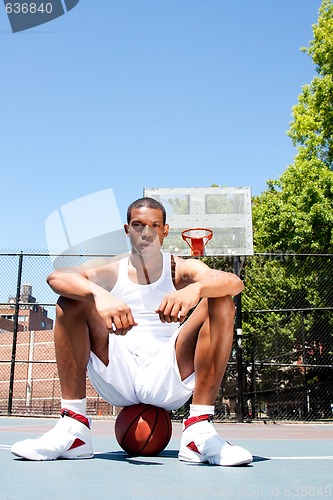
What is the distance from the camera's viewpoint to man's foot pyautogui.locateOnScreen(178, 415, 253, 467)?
212 centimetres

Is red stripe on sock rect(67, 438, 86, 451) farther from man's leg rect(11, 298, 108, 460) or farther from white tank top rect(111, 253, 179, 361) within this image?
white tank top rect(111, 253, 179, 361)

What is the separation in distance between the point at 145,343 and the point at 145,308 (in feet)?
0.52

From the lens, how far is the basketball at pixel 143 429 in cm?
238

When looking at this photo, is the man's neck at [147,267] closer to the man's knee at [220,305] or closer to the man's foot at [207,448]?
the man's knee at [220,305]

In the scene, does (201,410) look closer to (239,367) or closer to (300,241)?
(239,367)

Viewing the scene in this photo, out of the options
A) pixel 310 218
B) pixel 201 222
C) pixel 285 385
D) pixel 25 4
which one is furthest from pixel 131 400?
pixel 310 218

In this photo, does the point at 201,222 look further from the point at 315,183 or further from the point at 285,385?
the point at 315,183

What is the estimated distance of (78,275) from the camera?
A: 2.25 m

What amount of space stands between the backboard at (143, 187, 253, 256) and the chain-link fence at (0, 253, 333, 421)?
675 mm

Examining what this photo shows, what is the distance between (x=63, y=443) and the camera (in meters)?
2.20

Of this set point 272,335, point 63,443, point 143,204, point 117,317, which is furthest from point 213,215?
point 117,317

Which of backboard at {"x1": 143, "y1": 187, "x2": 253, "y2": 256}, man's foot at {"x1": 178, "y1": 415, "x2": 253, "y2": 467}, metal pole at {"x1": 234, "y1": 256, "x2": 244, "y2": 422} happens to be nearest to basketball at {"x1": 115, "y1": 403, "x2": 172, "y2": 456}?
man's foot at {"x1": 178, "y1": 415, "x2": 253, "y2": 467}

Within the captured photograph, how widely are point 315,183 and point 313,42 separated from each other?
4046 millimetres

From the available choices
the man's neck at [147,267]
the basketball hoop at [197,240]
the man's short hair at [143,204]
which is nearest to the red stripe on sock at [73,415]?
the man's neck at [147,267]
